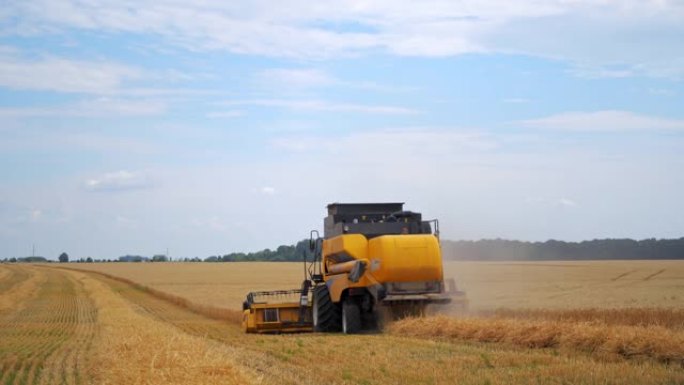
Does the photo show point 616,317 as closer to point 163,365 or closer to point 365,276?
point 365,276

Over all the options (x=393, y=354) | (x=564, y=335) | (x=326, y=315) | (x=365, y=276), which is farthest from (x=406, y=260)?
(x=564, y=335)

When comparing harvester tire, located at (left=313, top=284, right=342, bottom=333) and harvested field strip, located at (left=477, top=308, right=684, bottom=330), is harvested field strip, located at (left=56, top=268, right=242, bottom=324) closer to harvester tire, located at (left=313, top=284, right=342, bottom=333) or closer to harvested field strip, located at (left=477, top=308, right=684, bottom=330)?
harvester tire, located at (left=313, top=284, right=342, bottom=333)

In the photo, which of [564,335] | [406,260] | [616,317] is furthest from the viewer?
[616,317]

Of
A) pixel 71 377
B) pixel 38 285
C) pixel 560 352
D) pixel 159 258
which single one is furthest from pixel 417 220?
pixel 159 258

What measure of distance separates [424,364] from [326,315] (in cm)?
935

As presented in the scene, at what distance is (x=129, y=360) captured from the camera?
12.2 m

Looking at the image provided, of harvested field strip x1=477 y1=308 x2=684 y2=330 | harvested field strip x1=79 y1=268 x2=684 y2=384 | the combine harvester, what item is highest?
the combine harvester

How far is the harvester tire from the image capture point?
21609mm

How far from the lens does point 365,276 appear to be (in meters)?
20.3

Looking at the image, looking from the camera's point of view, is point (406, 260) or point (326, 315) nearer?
point (406, 260)

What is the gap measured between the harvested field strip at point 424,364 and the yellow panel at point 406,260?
2.57 metres

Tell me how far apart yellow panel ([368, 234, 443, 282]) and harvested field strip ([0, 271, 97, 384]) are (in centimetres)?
692

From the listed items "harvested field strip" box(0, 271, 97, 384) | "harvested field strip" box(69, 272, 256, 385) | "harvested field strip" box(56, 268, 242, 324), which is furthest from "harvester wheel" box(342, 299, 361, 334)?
"harvested field strip" box(56, 268, 242, 324)

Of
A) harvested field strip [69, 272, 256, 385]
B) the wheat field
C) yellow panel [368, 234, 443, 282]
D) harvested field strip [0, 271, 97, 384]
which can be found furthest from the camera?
yellow panel [368, 234, 443, 282]
